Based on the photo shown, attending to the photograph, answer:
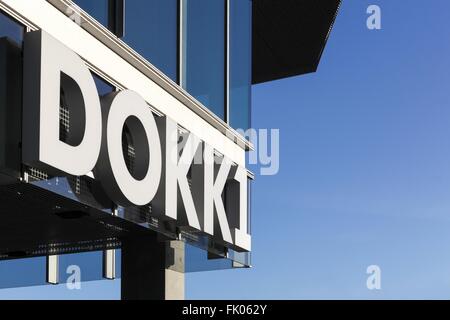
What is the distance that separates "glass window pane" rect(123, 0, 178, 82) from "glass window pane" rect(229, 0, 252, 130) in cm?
302

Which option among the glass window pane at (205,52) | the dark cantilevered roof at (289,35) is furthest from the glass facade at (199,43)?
the dark cantilevered roof at (289,35)

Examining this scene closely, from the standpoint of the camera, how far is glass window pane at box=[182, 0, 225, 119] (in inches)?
669

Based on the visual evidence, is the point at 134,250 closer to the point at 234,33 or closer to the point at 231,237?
the point at 231,237

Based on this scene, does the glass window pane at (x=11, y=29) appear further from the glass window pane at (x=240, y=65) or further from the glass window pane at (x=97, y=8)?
the glass window pane at (x=240, y=65)

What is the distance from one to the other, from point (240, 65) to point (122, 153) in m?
7.24

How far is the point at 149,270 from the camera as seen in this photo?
15633mm

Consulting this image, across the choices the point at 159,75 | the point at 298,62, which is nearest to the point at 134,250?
the point at 159,75

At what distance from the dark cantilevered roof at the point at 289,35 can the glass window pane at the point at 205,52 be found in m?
5.35

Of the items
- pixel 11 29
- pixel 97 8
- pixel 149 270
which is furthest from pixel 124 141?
pixel 11 29

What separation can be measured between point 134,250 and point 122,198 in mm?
2780

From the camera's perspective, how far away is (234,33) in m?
19.7

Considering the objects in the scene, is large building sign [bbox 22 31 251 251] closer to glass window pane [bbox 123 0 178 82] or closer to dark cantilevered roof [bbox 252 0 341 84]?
glass window pane [bbox 123 0 178 82]

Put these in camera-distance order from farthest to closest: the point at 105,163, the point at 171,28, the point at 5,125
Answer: the point at 171,28 < the point at 105,163 < the point at 5,125

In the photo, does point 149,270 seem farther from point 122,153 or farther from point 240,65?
point 240,65
